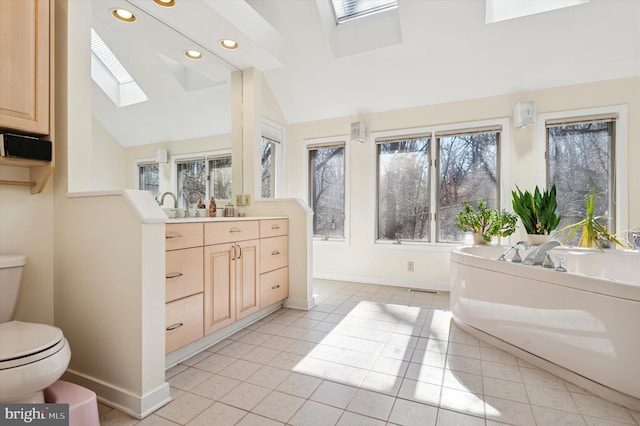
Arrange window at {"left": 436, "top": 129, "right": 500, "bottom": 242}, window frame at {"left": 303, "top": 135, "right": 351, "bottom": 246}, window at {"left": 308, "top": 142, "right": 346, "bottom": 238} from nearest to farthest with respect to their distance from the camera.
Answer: window at {"left": 436, "top": 129, "right": 500, "bottom": 242} < window frame at {"left": 303, "top": 135, "right": 351, "bottom": 246} < window at {"left": 308, "top": 142, "right": 346, "bottom": 238}

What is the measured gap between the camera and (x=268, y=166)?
420cm

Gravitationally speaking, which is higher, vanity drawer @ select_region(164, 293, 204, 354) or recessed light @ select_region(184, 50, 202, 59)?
recessed light @ select_region(184, 50, 202, 59)

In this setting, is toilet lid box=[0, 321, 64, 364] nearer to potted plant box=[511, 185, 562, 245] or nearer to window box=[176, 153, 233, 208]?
window box=[176, 153, 233, 208]

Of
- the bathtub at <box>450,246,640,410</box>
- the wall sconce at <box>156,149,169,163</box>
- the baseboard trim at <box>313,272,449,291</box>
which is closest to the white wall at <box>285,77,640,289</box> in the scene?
the baseboard trim at <box>313,272,449,291</box>

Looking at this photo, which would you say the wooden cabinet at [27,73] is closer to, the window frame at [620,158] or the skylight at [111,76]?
the skylight at [111,76]

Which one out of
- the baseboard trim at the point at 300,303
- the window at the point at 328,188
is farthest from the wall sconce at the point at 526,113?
the baseboard trim at the point at 300,303

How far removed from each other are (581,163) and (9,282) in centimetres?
463

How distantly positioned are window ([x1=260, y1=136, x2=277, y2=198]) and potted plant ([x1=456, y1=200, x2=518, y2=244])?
231cm

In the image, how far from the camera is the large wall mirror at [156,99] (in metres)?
2.03

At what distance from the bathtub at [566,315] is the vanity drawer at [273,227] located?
1.58 m

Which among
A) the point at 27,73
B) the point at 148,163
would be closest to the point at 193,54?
the point at 148,163

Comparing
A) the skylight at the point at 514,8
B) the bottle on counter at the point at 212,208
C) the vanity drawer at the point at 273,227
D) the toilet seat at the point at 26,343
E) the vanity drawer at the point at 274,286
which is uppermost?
the skylight at the point at 514,8

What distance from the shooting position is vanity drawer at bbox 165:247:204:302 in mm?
1893

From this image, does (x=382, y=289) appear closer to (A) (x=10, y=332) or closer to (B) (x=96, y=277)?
(B) (x=96, y=277)
